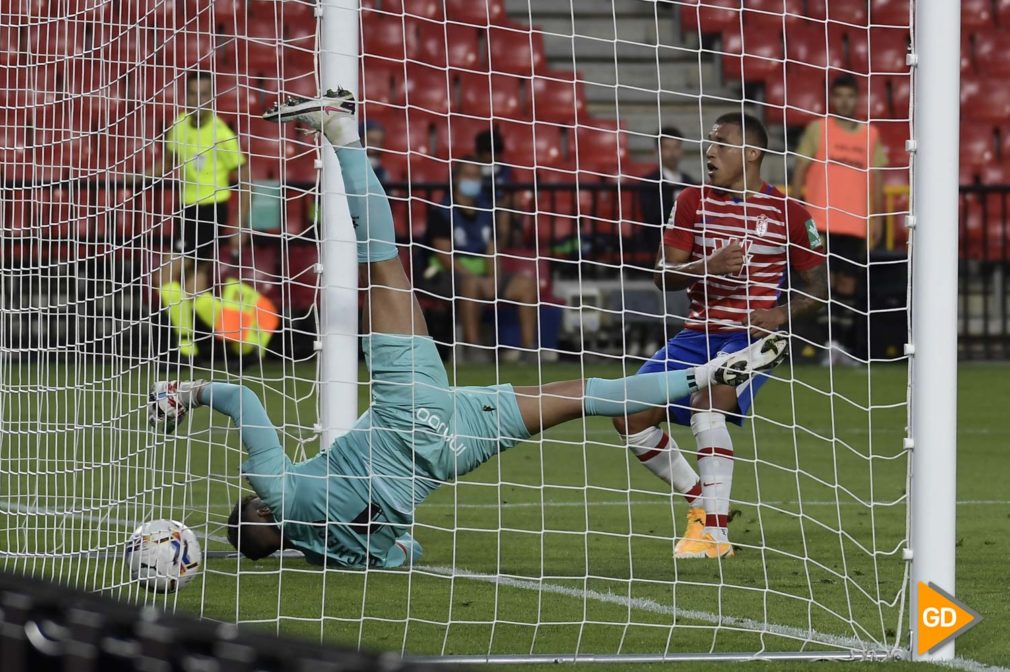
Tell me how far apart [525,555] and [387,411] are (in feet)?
4.06

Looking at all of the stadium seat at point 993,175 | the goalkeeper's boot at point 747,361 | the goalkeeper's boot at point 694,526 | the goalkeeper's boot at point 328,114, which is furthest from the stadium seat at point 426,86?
the goalkeeper's boot at point 328,114

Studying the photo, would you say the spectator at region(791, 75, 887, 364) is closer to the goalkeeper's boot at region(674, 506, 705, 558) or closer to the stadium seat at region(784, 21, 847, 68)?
the stadium seat at region(784, 21, 847, 68)

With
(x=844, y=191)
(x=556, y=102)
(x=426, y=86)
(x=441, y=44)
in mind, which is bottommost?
(x=844, y=191)

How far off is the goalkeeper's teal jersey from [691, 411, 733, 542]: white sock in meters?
1.01

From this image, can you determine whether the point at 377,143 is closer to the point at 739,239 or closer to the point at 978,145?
the point at 739,239

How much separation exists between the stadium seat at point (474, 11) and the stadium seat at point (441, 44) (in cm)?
14

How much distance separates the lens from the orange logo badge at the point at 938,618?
4082mm

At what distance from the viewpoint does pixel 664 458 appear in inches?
248

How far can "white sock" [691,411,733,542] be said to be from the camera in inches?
233

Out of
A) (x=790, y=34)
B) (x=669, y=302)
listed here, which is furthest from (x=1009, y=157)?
(x=669, y=302)

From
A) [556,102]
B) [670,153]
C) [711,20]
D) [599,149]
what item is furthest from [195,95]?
[711,20]

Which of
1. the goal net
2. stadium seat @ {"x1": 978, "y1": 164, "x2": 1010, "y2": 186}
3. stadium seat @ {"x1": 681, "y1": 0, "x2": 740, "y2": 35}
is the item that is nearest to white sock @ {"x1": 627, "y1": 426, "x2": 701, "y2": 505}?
the goal net

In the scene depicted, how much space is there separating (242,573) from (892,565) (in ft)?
7.40

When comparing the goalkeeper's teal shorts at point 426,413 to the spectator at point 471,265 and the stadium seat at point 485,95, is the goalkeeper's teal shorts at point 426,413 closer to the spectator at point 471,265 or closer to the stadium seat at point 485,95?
the spectator at point 471,265
